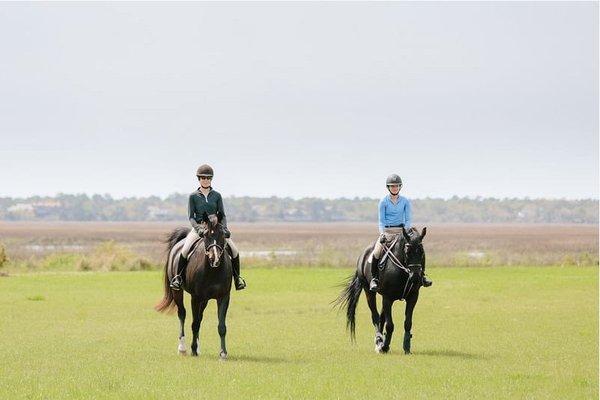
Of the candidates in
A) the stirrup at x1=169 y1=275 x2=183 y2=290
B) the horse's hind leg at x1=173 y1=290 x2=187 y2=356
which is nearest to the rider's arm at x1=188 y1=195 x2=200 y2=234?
the stirrup at x1=169 y1=275 x2=183 y2=290

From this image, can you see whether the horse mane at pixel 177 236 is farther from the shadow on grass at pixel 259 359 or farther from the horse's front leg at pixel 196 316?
the shadow on grass at pixel 259 359

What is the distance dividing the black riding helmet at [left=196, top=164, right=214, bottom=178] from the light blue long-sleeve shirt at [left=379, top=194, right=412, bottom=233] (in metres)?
3.00

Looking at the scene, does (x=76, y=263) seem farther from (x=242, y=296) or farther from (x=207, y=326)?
(x=207, y=326)

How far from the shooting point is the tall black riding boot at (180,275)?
16781mm

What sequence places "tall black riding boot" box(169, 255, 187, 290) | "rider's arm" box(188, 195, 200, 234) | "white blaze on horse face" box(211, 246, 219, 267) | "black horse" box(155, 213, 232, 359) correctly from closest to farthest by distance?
"white blaze on horse face" box(211, 246, 219, 267) → "black horse" box(155, 213, 232, 359) → "rider's arm" box(188, 195, 200, 234) → "tall black riding boot" box(169, 255, 187, 290)

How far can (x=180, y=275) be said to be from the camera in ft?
55.6

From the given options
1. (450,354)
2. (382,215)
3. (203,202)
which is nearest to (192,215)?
(203,202)

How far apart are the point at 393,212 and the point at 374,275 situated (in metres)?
1.25

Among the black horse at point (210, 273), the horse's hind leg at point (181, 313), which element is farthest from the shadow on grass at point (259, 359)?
the horse's hind leg at point (181, 313)

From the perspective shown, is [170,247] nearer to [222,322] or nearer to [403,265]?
[222,322]

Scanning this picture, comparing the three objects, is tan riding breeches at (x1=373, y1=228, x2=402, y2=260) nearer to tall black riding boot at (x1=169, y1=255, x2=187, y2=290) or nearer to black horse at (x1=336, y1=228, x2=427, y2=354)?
black horse at (x1=336, y1=228, x2=427, y2=354)

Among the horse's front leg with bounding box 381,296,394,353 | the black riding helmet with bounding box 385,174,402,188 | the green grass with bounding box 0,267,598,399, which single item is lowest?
the green grass with bounding box 0,267,598,399

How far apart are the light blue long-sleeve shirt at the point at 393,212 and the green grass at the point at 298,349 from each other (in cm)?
231

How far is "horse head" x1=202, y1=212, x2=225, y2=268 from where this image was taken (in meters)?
15.7
